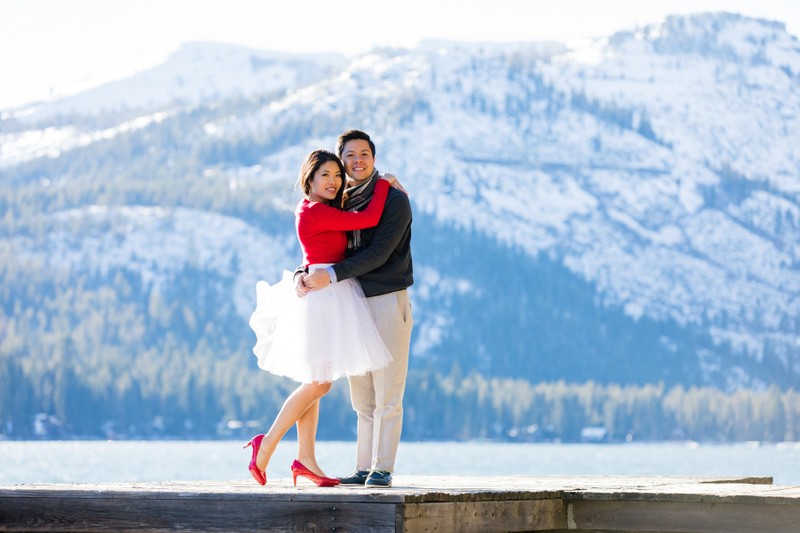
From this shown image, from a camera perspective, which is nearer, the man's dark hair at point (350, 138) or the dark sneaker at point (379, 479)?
the dark sneaker at point (379, 479)

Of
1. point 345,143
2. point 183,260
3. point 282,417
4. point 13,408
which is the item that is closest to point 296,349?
point 282,417

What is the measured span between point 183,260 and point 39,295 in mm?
21043

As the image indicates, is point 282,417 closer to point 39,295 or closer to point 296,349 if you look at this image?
point 296,349

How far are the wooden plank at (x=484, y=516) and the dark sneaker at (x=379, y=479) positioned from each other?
0.96m

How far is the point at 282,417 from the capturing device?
359 inches

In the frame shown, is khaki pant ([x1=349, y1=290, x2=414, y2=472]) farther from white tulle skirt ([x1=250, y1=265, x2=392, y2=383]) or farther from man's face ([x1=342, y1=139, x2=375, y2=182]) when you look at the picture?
man's face ([x1=342, y1=139, x2=375, y2=182])

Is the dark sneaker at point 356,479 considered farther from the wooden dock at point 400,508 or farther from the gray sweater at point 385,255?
the gray sweater at point 385,255

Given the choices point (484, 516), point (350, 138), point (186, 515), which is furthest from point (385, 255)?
point (186, 515)

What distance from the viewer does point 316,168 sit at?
889cm

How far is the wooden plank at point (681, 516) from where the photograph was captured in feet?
26.1

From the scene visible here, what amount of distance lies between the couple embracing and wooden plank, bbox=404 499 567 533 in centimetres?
103

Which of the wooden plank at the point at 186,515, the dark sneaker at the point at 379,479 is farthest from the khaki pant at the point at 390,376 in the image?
the wooden plank at the point at 186,515

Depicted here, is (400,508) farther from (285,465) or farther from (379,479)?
(285,465)

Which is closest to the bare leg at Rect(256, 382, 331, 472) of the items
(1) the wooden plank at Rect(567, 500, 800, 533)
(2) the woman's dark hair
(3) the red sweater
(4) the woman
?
(4) the woman
